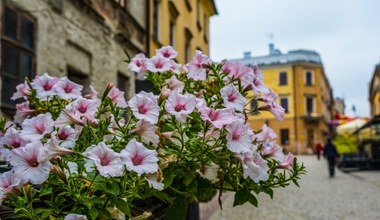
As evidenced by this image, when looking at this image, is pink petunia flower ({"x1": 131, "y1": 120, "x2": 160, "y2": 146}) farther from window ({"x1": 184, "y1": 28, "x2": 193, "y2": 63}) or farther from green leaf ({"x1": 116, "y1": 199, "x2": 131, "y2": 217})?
window ({"x1": 184, "y1": 28, "x2": 193, "y2": 63})

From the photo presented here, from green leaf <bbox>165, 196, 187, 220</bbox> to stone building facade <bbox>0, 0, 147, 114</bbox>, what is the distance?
4.39 metres

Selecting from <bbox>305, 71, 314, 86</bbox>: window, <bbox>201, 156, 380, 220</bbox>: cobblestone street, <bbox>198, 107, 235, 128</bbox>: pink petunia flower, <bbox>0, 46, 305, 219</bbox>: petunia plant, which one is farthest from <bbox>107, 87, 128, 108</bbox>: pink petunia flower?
<bbox>305, 71, 314, 86</bbox>: window

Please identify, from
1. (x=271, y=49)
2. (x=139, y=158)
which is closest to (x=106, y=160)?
(x=139, y=158)

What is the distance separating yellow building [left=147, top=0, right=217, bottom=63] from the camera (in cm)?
1280

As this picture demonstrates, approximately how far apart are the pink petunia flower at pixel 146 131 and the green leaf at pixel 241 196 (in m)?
0.31

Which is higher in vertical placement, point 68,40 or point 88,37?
point 88,37

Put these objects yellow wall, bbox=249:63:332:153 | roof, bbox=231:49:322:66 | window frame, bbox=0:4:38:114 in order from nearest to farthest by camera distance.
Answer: window frame, bbox=0:4:38:114, yellow wall, bbox=249:63:332:153, roof, bbox=231:49:322:66

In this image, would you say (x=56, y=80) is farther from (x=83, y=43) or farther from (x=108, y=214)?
(x=83, y=43)

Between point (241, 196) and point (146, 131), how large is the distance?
0.37m

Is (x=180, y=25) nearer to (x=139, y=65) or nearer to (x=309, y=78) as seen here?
(x=139, y=65)

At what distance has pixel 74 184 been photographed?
128cm

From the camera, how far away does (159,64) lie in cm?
193

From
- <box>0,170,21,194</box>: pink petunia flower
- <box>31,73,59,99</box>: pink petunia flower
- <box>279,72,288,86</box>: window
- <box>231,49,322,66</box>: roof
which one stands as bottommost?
<box>0,170,21,194</box>: pink petunia flower

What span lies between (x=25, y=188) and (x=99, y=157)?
198mm
